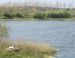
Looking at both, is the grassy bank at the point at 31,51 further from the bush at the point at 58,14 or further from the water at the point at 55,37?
the bush at the point at 58,14

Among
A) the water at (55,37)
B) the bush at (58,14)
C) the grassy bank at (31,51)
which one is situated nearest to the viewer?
the grassy bank at (31,51)

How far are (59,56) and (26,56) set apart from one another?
335 cm

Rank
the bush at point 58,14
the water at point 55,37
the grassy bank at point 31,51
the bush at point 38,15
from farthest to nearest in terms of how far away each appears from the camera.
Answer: the bush at point 58,14 < the bush at point 38,15 < the water at point 55,37 < the grassy bank at point 31,51

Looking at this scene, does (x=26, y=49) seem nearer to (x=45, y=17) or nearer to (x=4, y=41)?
(x=4, y=41)

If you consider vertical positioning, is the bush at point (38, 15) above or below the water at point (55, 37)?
below

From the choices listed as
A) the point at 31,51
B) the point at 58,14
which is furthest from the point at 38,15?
the point at 31,51

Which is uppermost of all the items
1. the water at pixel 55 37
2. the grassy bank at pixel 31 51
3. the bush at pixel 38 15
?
the grassy bank at pixel 31 51

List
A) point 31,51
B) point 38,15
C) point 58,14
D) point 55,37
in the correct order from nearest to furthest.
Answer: point 31,51 → point 55,37 → point 38,15 → point 58,14

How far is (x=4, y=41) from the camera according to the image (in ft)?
59.5

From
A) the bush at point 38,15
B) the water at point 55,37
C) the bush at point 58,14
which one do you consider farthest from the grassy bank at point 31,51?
the bush at point 58,14

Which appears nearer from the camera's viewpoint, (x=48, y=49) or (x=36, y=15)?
(x=48, y=49)

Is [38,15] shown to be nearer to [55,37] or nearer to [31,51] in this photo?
[55,37]

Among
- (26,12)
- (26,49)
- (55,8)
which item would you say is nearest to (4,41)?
(26,49)

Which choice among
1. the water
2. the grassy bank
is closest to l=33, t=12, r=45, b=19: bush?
the water
